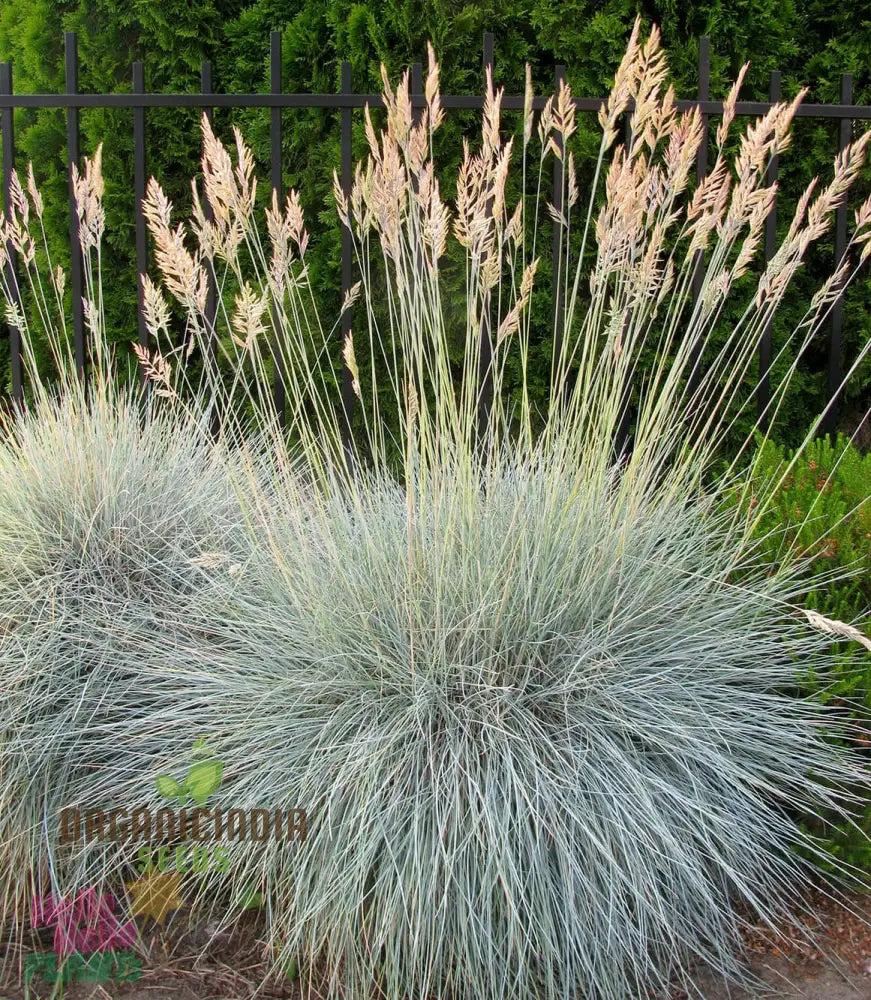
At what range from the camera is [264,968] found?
6.14 feet

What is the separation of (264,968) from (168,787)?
43cm

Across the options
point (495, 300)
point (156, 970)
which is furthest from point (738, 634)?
point (495, 300)

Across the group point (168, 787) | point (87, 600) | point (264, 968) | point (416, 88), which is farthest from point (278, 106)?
point (264, 968)

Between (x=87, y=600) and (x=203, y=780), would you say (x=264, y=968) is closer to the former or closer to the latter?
(x=203, y=780)

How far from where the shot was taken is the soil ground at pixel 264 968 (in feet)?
5.93

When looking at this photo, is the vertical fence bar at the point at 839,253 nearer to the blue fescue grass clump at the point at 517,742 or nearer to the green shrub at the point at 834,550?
the green shrub at the point at 834,550

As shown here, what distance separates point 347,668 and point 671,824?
77cm

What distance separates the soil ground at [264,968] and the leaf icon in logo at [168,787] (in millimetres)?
313

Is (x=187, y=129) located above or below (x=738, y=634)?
above

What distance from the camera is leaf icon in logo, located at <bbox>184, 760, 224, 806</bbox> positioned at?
186cm

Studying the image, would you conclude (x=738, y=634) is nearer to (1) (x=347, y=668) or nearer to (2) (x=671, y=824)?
(2) (x=671, y=824)

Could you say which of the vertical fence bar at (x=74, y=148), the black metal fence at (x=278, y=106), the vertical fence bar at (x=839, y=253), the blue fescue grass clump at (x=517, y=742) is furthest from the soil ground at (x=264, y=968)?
the vertical fence bar at (x=74, y=148)

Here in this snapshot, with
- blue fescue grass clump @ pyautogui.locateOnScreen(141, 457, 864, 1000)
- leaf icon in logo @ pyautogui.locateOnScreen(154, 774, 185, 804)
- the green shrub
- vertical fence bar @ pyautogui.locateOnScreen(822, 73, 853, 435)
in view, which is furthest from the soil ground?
vertical fence bar @ pyautogui.locateOnScreen(822, 73, 853, 435)

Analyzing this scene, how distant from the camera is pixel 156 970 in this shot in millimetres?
1875
